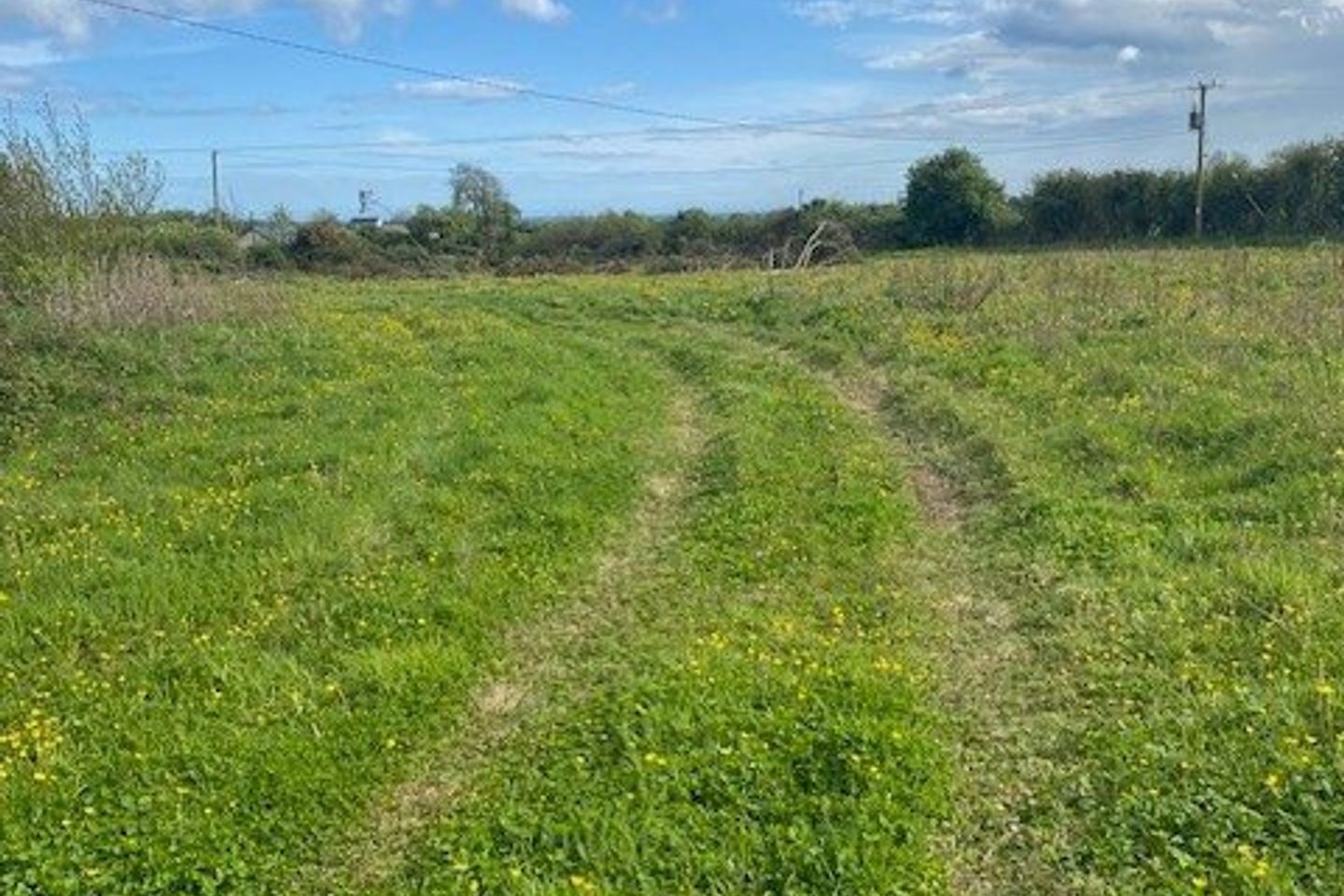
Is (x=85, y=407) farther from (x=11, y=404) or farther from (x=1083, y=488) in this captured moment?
(x=1083, y=488)

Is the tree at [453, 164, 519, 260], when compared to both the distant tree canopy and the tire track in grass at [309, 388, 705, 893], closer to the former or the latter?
the distant tree canopy

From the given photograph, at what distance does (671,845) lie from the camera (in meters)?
4.75

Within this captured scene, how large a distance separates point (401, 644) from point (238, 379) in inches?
339

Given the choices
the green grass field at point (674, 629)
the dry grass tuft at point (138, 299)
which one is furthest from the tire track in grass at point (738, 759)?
the dry grass tuft at point (138, 299)

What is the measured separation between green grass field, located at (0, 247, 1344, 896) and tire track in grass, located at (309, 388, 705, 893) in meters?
0.02

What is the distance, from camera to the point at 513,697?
6.23 metres

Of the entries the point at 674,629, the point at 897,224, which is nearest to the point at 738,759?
the point at 674,629

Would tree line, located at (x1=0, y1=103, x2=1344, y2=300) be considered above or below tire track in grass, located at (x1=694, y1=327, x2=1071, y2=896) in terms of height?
above

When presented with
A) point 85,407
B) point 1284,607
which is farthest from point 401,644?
point 85,407

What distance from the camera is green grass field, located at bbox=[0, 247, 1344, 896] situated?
478 centimetres

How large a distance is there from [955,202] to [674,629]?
43084mm

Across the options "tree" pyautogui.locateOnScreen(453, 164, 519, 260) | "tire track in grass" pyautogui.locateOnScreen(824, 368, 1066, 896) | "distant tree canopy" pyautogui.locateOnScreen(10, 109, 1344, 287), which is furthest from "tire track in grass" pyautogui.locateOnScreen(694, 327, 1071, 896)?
"tree" pyautogui.locateOnScreen(453, 164, 519, 260)

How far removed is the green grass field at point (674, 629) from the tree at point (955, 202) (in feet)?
112

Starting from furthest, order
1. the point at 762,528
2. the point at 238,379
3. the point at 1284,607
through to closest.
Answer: the point at 238,379, the point at 762,528, the point at 1284,607
